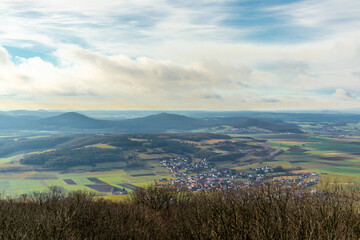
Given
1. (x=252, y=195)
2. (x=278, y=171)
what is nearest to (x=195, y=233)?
(x=252, y=195)

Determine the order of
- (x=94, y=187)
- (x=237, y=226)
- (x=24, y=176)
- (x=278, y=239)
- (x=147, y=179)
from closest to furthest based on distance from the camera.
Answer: (x=278, y=239)
(x=237, y=226)
(x=94, y=187)
(x=147, y=179)
(x=24, y=176)

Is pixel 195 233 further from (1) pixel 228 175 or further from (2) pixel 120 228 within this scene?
(1) pixel 228 175

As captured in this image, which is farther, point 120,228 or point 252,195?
A: point 252,195

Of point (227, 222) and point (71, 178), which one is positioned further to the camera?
point (71, 178)

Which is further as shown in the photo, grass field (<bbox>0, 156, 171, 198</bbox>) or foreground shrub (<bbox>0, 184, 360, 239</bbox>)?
grass field (<bbox>0, 156, 171, 198</bbox>)

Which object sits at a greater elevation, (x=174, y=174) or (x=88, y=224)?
(x=88, y=224)

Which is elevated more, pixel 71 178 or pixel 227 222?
pixel 227 222

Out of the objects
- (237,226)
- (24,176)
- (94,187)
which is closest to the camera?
(237,226)

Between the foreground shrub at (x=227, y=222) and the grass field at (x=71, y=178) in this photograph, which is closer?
the foreground shrub at (x=227, y=222)

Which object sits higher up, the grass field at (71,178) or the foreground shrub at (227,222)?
the foreground shrub at (227,222)

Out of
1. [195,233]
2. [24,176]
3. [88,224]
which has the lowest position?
[24,176]

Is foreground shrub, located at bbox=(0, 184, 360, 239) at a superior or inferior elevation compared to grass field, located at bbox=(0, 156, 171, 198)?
superior
